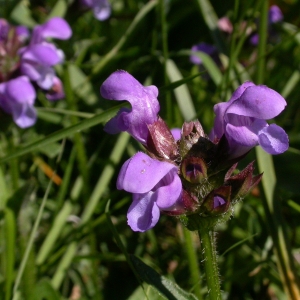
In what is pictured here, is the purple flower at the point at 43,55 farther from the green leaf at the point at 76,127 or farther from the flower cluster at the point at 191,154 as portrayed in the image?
the flower cluster at the point at 191,154

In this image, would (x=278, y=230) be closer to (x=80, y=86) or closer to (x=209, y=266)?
(x=209, y=266)

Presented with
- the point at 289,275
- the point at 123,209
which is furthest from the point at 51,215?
the point at 289,275

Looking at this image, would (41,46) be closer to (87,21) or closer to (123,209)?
(123,209)

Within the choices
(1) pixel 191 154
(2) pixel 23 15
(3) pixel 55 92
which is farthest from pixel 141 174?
(2) pixel 23 15

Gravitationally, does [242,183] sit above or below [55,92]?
above

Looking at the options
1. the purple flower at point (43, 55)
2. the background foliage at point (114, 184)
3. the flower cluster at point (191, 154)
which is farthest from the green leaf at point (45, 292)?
the purple flower at point (43, 55)

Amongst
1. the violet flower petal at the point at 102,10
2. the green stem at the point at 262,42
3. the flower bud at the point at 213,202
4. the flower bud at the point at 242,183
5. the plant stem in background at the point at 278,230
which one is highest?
the flower bud at the point at 213,202

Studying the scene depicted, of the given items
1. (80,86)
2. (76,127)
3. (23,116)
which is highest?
(76,127)
